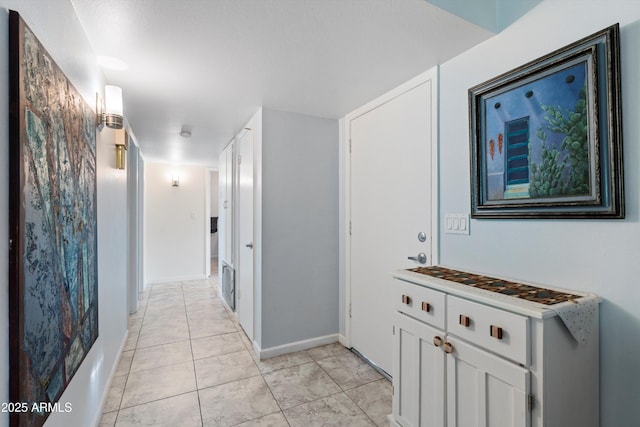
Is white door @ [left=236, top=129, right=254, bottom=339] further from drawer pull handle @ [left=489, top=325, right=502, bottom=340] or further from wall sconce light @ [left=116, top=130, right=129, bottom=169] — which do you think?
drawer pull handle @ [left=489, top=325, right=502, bottom=340]

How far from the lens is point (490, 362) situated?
116cm

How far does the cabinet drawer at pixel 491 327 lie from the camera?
1.06 metres

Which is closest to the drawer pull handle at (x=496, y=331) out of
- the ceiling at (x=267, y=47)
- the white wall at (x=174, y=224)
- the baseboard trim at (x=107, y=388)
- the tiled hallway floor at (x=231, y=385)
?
the tiled hallway floor at (x=231, y=385)

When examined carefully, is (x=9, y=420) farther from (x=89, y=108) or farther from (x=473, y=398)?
(x=473, y=398)

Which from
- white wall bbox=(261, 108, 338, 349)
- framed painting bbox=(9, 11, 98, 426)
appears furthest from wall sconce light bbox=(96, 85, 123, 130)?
white wall bbox=(261, 108, 338, 349)

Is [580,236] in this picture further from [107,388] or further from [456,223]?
[107,388]

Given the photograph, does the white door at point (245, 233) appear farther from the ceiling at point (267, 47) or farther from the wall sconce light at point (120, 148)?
the wall sconce light at point (120, 148)

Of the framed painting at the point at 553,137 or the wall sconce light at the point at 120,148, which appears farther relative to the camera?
the wall sconce light at the point at 120,148

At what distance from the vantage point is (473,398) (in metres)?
1.23

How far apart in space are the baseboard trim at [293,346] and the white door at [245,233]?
344 millimetres

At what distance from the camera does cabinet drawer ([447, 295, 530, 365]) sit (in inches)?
41.6

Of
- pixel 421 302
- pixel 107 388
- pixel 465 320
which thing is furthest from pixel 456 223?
pixel 107 388

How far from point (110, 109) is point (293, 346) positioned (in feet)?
7.35

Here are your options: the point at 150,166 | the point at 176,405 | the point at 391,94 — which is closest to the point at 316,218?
the point at 391,94
